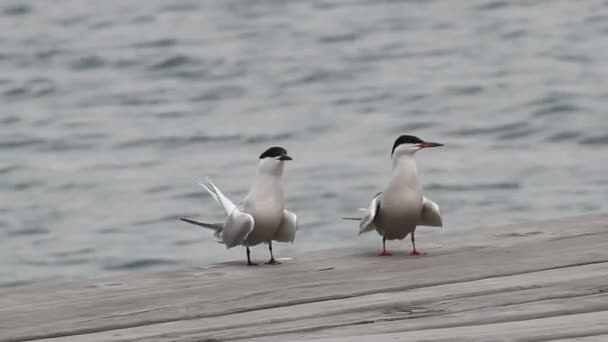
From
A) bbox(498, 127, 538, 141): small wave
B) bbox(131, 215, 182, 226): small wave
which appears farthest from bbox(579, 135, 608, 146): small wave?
bbox(131, 215, 182, 226): small wave

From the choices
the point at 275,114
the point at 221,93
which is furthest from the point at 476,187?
the point at 221,93

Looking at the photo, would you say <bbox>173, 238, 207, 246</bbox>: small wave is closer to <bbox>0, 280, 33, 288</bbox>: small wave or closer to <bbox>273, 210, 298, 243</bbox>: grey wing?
<bbox>0, 280, 33, 288</bbox>: small wave

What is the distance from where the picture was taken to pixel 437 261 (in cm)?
448

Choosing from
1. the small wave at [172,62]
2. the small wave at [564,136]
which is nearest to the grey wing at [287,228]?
the small wave at [564,136]

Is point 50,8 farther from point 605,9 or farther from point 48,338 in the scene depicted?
point 48,338

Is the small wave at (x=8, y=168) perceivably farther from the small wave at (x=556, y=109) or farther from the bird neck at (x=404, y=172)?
the bird neck at (x=404, y=172)

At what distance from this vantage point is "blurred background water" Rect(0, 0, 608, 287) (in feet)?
36.3

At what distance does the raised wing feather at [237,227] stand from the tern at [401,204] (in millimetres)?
463

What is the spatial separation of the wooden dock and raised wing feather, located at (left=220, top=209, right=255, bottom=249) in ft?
2.50

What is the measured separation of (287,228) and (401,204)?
1.62 ft

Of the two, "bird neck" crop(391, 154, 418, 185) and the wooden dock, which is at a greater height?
the wooden dock

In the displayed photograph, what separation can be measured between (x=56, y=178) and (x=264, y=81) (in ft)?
15.6

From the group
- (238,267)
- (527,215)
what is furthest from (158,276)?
(527,215)

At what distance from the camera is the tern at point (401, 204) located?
18.4 feet
